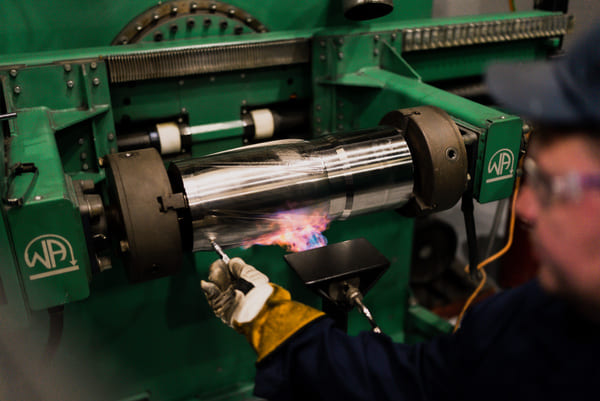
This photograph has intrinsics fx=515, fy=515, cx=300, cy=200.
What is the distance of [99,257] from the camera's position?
1095 millimetres

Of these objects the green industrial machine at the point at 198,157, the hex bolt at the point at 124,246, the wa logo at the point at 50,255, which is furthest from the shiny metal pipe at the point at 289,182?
the wa logo at the point at 50,255

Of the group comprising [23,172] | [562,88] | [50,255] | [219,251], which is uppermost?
[562,88]

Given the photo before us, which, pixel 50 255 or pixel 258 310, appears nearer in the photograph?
pixel 50 255

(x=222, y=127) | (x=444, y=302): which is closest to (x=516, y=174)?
(x=222, y=127)

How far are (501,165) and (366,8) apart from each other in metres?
0.68

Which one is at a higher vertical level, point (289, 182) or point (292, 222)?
point (289, 182)

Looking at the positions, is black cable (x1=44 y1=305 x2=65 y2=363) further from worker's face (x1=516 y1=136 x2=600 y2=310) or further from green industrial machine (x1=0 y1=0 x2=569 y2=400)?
worker's face (x1=516 y1=136 x2=600 y2=310)

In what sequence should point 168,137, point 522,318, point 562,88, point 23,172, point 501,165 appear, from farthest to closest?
point 168,137 → point 501,165 → point 23,172 → point 522,318 → point 562,88

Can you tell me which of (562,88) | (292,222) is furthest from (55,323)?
(562,88)

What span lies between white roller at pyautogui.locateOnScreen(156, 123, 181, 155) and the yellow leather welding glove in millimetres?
557

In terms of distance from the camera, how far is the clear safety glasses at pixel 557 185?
60 centimetres

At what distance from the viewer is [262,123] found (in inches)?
64.2

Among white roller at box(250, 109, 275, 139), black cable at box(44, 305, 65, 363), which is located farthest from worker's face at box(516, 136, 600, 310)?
white roller at box(250, 109, 275, 139)

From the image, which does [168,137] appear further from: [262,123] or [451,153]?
[451,153]
